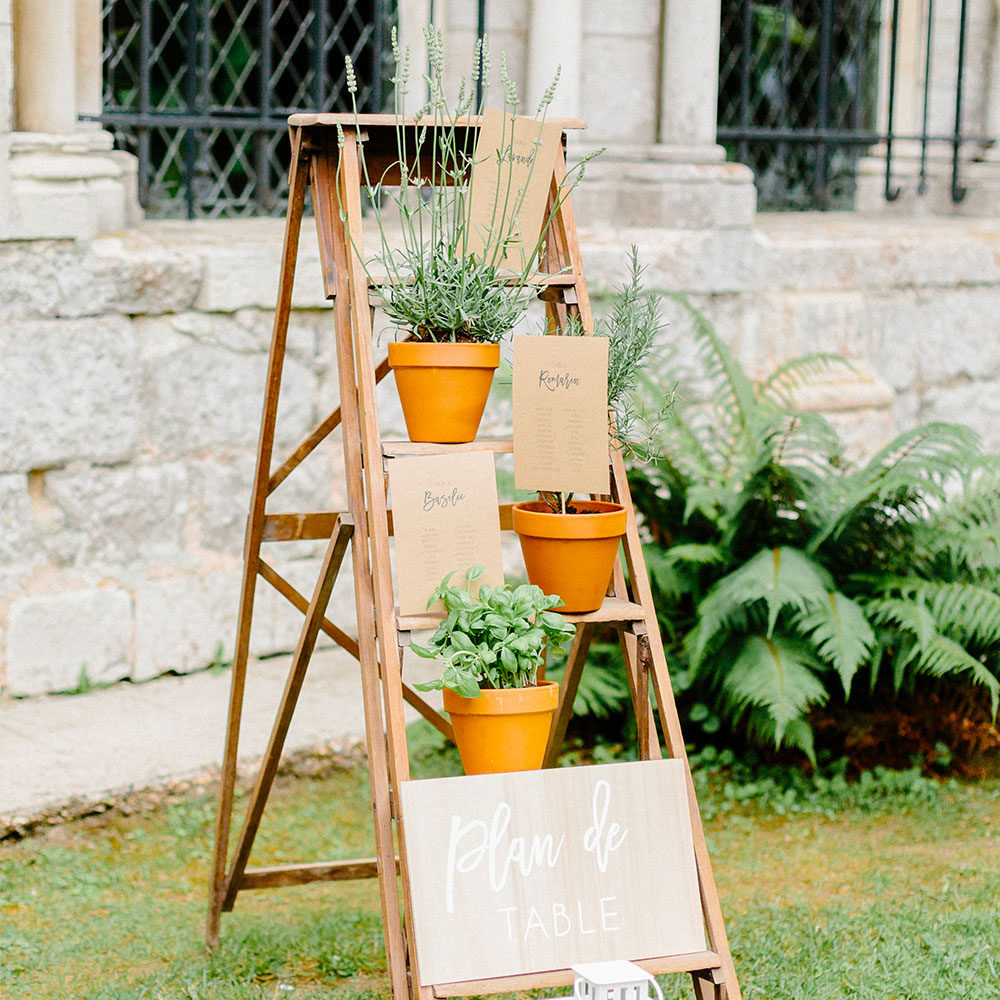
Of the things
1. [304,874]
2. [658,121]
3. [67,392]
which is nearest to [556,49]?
[658,121]

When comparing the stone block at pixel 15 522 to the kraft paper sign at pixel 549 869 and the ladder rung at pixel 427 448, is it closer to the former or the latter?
the ladder rung at pixel 427 448

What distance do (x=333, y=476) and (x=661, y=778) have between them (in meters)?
2.53

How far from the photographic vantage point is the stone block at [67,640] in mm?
3793

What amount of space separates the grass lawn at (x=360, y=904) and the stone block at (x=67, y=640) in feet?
2.21

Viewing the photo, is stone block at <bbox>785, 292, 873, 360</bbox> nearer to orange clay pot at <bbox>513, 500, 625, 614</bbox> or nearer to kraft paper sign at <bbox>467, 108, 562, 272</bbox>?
kraft paper sign at <bbox>467, 108, 562, 272</bbox>

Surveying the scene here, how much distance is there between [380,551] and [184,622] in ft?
7.50

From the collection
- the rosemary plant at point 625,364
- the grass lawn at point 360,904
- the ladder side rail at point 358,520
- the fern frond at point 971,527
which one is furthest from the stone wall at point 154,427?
the rosemary plant at point 625,364

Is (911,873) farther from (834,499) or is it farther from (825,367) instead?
(825,367)

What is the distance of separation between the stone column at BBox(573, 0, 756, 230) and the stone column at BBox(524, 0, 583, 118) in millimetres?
149

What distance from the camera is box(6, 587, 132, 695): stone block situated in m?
3.79

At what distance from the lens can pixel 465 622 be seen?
6.19 ft

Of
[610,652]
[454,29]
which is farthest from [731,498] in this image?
[454,29]

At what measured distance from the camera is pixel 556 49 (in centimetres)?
443

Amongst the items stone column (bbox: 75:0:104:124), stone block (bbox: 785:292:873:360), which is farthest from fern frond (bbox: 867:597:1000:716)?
stone column (bbox: 75:0:104:124)
